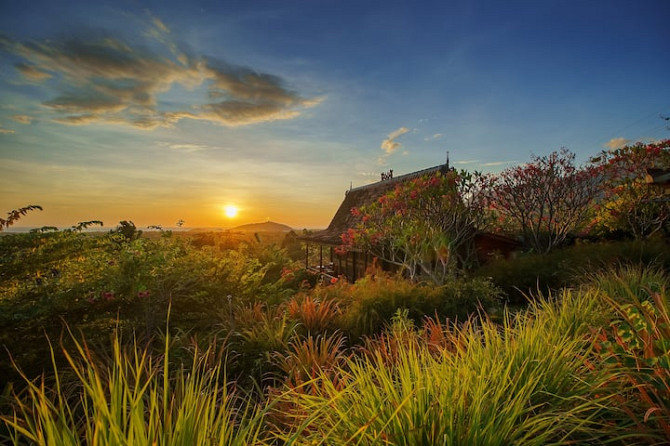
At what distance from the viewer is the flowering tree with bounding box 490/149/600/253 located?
1401cm

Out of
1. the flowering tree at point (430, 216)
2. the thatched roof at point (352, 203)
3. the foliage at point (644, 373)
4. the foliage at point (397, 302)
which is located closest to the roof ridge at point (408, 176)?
the thatched roof at point (352, 203)

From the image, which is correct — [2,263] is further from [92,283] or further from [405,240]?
[405,240]

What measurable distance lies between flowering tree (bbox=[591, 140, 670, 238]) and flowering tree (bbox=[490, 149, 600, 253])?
78cm

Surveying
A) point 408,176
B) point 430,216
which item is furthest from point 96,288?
point 408,176

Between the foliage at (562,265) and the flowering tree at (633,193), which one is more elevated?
the flowering tree at (633,193)

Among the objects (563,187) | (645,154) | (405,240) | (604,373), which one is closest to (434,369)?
(604,373)

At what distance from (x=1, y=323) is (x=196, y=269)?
317 cm

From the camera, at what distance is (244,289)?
8.11m

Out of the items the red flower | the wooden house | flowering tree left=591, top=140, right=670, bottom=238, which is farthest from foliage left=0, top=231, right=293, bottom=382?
flowering tree left=591, top=140, right=670, bottom=238

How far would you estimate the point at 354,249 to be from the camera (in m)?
14.1

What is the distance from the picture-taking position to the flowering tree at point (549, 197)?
14.0 meters

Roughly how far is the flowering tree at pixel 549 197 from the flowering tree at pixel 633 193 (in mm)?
784

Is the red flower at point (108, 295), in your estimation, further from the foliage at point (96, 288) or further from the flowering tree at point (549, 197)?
the flowering tree at point (549, 197)

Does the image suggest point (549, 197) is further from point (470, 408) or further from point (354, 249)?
point (470, 408)
